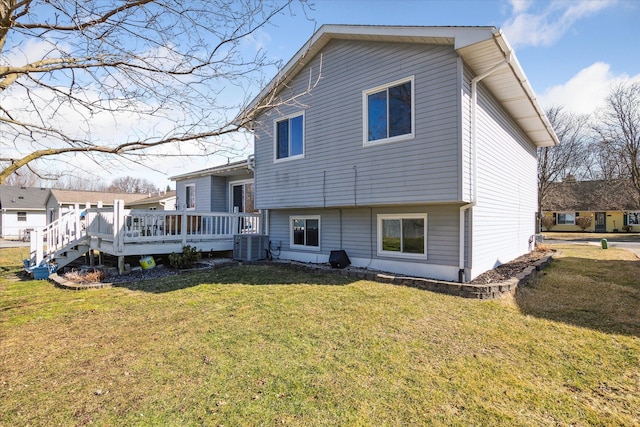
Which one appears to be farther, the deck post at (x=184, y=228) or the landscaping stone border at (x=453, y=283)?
the deck post at (x=184, y=228)

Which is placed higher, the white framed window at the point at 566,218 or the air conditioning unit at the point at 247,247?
the white framed window at the point at 566,218

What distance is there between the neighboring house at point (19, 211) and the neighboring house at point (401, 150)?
33133 mm

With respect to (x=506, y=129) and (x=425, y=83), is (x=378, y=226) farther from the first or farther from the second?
(x=506, y=129)

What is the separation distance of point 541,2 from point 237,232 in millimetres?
11126

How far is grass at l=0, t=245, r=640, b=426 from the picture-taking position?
266 centimetres

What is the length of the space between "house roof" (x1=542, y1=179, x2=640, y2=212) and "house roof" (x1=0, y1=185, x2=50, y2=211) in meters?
49.2

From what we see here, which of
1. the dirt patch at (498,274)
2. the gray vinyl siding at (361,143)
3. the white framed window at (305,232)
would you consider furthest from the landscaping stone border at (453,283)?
the gray vinyl siding at (361,143)

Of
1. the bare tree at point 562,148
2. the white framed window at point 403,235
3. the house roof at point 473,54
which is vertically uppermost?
the bare tree at point 562,148

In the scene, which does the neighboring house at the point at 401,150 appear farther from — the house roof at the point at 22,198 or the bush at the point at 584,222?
the house roof at the point at 22,198

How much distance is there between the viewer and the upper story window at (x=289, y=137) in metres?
9.51

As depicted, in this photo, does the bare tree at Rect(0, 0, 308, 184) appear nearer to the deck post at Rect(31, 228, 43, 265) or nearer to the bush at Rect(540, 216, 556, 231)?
the deck post at Rect(31, 228, 43, 265)

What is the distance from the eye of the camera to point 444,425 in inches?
97.4

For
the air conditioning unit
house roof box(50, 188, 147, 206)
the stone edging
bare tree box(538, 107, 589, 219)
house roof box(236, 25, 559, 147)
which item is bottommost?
the stone edging

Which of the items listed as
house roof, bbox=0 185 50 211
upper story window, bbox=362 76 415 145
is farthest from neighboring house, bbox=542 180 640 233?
house roof, bbox=0 185 50 211
